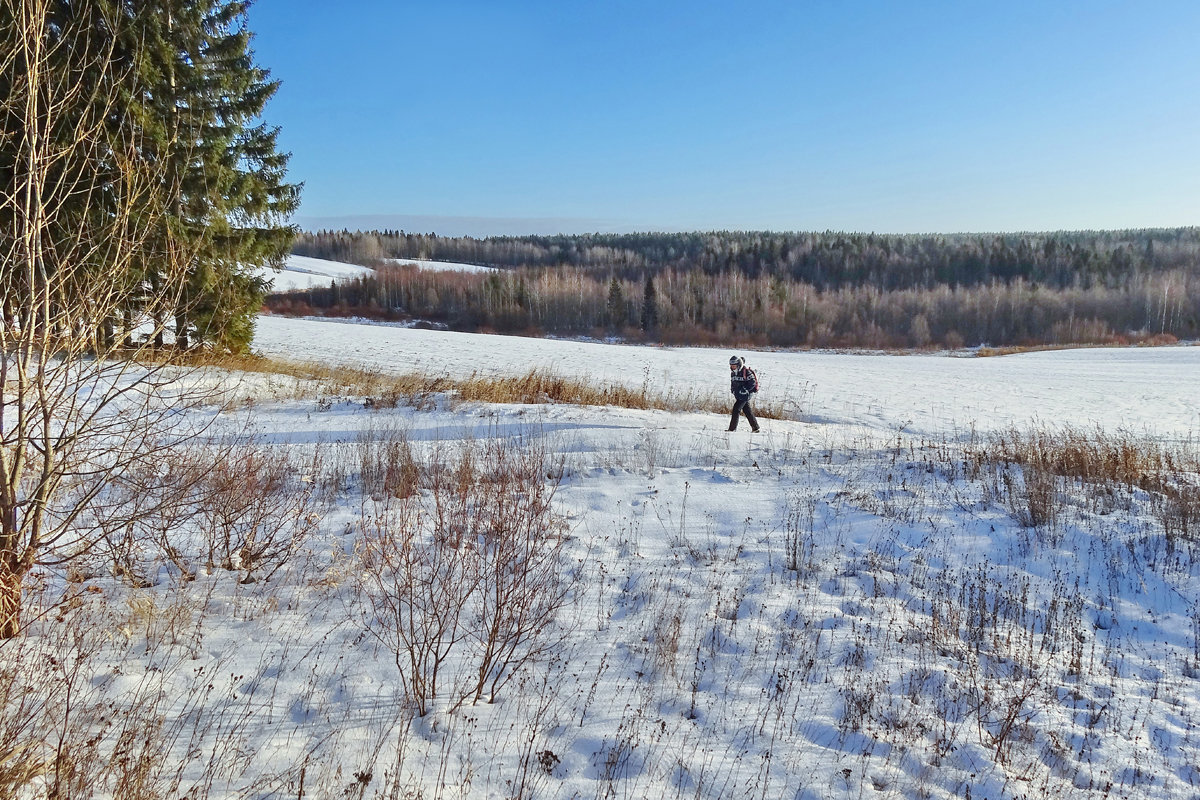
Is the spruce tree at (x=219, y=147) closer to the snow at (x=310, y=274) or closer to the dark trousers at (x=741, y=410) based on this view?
the dark trousers at (x=741, y=410)

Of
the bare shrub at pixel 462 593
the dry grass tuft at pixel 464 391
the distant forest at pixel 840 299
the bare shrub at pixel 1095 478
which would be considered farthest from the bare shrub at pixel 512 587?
the distant forest at pixel 840 299

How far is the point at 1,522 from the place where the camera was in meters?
3.71

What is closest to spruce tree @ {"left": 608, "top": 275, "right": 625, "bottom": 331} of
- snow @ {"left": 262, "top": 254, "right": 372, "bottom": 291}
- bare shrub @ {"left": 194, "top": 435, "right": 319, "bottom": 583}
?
snow @ {"left": 262, "top": 254, "right": 372, "bottom": 291}

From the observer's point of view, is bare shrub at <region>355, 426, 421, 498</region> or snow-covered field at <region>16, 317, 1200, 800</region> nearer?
snow-covered field at <region>16, 317, 1200, 800</region>

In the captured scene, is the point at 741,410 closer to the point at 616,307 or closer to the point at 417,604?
the point at 417,604

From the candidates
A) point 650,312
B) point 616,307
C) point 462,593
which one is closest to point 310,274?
point 616,307

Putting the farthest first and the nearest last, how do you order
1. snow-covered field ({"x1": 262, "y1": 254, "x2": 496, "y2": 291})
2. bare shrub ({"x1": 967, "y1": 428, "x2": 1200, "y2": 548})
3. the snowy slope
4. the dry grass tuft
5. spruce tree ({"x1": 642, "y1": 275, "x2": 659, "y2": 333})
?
1. snow-covered field ({"x1": 262, "y1": 254, "x2": 496, "y2": 291})
2. spruce tree ({"x1": 642, "y1": 275, "x2": 659, "y2": 333})
3. the snowy slope
4. the dry grass tuft
5. bare shrub ({"x1": 967, "y1": 428, "x2": 1200, "y2": 548})

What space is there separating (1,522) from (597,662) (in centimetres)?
390

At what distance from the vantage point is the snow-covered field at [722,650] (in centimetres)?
369

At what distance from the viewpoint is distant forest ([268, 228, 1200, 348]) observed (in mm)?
62781

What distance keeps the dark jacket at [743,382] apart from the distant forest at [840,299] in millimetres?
46027

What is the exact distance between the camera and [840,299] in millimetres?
74312

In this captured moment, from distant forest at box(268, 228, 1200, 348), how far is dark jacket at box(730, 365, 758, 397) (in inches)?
1812

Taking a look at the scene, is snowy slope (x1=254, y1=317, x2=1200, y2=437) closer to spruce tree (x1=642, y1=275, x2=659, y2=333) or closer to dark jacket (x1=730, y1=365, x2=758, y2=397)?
dark jacket (x1=730, y1=365, x2=758, y2=397)
